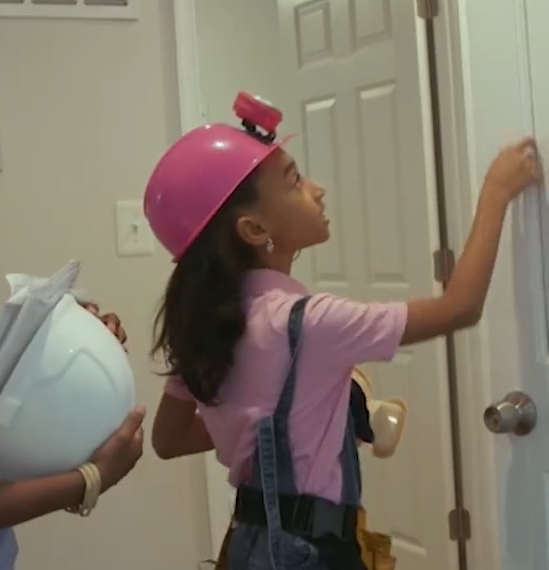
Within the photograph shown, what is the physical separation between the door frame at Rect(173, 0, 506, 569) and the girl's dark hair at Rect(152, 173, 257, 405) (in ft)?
2.91

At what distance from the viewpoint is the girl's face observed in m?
1.33

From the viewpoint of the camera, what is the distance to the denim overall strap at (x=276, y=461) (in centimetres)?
130

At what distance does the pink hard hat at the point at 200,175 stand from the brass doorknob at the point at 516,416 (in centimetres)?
47

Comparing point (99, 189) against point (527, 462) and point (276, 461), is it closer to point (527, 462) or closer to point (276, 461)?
point (276, 461)

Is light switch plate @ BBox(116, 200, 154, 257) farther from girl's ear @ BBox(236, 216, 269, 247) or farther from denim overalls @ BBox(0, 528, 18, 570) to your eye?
denim overalls @ BBox(0, 528, 18, 570)

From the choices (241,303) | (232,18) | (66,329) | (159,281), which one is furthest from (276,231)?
(232,18)

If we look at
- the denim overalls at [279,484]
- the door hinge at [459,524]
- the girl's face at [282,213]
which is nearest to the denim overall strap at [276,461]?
the denim overalls at [279,484]

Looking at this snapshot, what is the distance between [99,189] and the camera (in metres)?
2.14

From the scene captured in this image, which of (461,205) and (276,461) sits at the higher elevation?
(461,205)

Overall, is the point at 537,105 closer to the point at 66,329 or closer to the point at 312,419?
the point at 312,419

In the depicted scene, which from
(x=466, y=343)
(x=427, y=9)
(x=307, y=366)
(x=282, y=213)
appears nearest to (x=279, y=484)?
(x=307, y=366)

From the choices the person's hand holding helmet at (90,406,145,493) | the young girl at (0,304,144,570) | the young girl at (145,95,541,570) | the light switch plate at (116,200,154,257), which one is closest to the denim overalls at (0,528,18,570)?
the young girl at (0,304,144,570)

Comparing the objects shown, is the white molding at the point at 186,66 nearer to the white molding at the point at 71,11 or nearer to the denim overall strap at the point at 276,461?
the white molding at the point at 71,11

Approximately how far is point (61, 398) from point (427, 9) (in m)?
1.58
